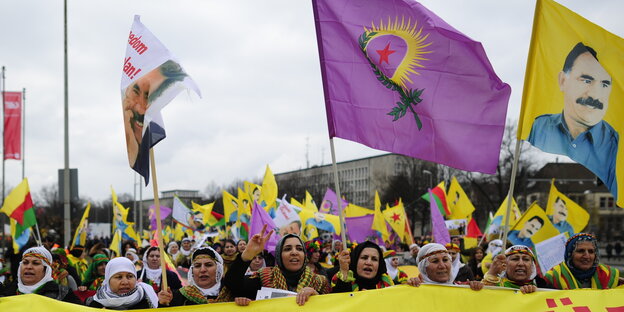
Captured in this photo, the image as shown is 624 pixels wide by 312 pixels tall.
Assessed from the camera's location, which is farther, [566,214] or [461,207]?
[461,207]

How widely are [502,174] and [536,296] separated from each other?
155 ft

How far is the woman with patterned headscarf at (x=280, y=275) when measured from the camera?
14.5ft

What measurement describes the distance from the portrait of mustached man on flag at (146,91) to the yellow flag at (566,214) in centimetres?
972

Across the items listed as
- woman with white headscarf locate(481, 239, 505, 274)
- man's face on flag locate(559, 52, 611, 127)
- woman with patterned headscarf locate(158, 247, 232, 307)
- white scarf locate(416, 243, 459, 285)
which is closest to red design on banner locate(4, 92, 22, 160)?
woman with white headscarf locate(481, 239, 505, 274)

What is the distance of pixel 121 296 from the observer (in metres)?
4.68

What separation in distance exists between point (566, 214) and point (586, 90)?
847cm

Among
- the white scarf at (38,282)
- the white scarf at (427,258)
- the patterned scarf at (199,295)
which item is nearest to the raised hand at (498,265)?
the white scarf at (427,258)

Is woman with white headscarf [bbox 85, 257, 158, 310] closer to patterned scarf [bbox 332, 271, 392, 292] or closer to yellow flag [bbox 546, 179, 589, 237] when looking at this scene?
patterned scarf [bbox 332, 271, 392, 292]

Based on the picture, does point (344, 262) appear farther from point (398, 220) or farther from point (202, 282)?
point (398, 220)

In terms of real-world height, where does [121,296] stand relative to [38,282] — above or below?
below

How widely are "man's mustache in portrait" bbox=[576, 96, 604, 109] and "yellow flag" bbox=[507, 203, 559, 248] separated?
235 inches

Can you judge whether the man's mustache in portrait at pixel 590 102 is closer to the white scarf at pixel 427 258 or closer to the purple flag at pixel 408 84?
the purple flag at pixel 408 84

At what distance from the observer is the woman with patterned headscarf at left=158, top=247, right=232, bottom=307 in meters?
4.68

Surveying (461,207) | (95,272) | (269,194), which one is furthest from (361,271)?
(461,207)
